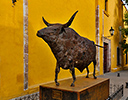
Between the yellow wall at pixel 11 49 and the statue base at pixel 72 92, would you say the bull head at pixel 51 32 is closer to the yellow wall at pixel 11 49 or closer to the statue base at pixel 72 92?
the statue base at pixel 72 92

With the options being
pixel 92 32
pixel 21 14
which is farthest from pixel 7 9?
pixel 92 32

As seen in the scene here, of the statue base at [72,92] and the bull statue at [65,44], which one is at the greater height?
the bull statue at [65,44]

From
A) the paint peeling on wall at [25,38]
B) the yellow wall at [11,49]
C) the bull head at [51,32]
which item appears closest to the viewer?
the bull head at [51,32]

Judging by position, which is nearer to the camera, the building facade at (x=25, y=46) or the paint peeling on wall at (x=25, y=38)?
the building facade at (x=25, y=46)

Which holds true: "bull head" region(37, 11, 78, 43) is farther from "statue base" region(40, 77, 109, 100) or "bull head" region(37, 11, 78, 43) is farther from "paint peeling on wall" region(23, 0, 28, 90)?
"paint peeling on wall" region(23, 0, 28, 90)

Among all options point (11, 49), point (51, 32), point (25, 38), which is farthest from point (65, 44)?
point (25, 38)

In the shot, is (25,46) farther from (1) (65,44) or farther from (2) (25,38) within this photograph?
(1) (65,44)

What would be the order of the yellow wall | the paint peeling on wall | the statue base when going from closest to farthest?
the statue base < the yellow wall < the paint peeling on wall

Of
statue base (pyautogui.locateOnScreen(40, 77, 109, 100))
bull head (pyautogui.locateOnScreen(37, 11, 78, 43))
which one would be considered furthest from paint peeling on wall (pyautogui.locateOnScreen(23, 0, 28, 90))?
bull head (pyautogui.locateOnScreen(37, 11, 78, 43))

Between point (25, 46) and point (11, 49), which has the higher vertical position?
point (25, 46)

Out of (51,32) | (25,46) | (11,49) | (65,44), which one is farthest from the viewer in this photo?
(25,46)

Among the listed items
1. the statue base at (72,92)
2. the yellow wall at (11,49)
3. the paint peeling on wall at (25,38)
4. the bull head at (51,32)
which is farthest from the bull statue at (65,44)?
the paint peeling on wall at (25,38)

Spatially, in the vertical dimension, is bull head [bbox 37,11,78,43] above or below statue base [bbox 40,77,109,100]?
above

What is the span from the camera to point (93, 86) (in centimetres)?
284
